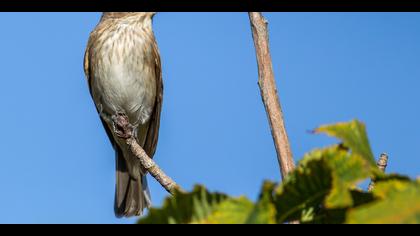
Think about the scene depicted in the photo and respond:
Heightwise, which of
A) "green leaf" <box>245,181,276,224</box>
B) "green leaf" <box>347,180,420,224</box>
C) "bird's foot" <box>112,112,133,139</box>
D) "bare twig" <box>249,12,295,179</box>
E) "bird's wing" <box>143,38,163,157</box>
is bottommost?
"green leaf" <box>347,180,420,224</box>

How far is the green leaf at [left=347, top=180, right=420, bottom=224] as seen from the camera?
0.91m

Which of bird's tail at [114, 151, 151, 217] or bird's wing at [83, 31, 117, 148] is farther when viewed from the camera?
bird's wing at [83, 31, 117, 148]

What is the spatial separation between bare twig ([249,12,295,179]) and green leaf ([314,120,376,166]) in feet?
3.48

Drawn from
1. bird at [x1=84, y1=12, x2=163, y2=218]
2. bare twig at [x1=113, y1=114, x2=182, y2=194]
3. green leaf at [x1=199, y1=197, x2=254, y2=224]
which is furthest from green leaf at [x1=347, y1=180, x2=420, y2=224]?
bird at [x1=84, y1=12, x2=163, y2=218]

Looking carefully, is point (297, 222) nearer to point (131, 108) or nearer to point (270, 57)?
Answer: point (270, 57)

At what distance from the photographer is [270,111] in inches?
102

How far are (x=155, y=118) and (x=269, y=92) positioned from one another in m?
7.12

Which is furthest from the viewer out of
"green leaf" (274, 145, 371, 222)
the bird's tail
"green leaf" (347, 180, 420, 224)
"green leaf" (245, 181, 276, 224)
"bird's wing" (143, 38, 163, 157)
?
"bird's wing" (143, 38, 163, 157)

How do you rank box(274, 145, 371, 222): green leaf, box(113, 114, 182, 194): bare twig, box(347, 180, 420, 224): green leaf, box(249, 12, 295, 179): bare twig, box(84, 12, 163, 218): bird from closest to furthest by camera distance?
1. box(347, 180, 420, 224): green leaf
2. box(274, 145, 371, 222): green leaf
3. box(249, 12, 295, 179): bare twig
4. box(113, 114, 182, 194): bare twig
5. box(84, 12, 163, 218): bird

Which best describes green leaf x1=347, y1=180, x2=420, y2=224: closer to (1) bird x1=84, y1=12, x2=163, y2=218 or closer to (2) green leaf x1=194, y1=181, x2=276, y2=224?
(2) green leaf x1=194, y1=181, x2=276, y2=224

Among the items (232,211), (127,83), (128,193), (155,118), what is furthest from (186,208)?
(155,118)

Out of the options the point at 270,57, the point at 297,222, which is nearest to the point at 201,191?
the point at 297,222

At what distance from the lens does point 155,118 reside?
383 inches

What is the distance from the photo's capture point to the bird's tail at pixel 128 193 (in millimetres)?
8773
